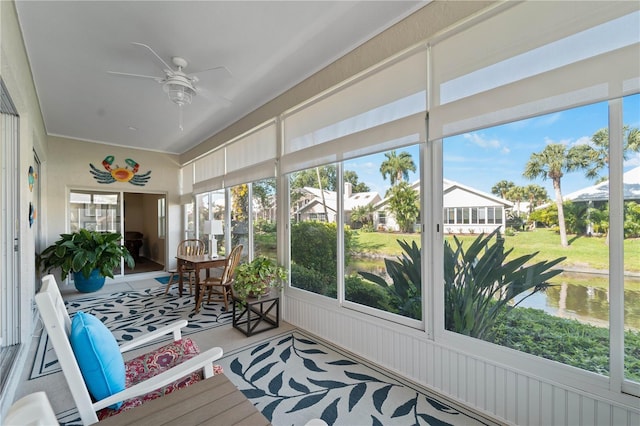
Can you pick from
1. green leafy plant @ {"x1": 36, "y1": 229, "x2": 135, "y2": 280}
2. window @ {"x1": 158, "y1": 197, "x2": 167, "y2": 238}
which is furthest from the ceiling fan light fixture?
window @ {"x1": 158, "y1": 197, "x2": 167, "y2": 238}

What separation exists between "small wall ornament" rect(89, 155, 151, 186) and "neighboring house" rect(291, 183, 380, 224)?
4.69 metres

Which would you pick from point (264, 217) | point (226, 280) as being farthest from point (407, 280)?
point (226, 280)

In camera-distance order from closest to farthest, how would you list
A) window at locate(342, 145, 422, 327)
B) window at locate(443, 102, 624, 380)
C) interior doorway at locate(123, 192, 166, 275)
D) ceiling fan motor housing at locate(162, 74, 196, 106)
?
1. window at locate(443, 102, 624, 380)
2. window at locate(342, 145, 422, 327)
3. ceiling fan motor housing at locate(162, 74, 196, 106)
4. interior doorway at locate(123, 192, 166, 275)

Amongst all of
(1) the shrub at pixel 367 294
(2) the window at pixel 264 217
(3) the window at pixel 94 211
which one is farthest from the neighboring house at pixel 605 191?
(3) the window at pixel 94 211

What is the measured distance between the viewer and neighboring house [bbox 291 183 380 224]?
2.74 m

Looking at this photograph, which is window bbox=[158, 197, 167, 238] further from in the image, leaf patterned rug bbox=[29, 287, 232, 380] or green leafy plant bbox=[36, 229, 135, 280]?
leaf patterned rug bbox=[29, 287, 232, 380]

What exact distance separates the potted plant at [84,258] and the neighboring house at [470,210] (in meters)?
5.37

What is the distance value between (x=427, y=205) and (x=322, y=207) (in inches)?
50.6

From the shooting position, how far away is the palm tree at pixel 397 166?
2359 millimetres

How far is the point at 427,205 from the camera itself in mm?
2170

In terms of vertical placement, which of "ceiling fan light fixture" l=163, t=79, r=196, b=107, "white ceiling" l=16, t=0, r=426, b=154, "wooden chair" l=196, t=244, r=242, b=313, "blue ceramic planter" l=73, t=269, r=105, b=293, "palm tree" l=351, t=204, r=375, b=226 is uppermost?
"white ceiling" l=16, t=0, r=426, b=154

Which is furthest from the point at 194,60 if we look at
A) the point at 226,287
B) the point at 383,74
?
the point at 226,287

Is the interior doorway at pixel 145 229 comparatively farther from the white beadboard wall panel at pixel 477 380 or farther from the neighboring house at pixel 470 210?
the neighboring house at pixel 470 210

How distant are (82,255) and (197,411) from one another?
16.1 ft
